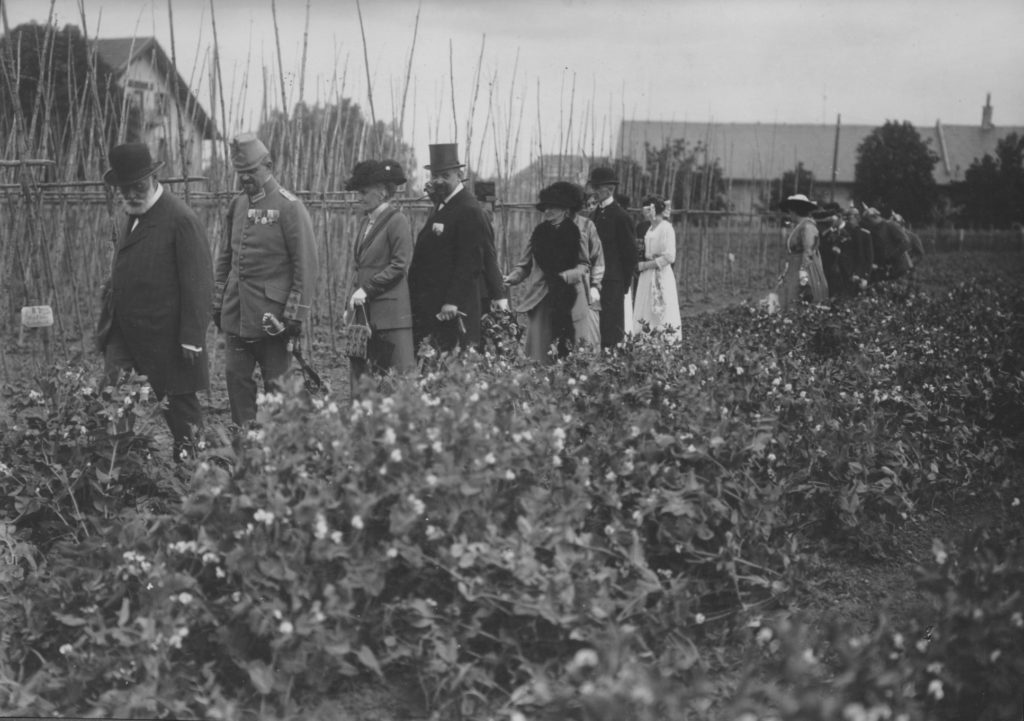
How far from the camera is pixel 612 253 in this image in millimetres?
7848

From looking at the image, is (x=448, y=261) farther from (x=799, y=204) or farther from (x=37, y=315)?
(x=799, y=204)

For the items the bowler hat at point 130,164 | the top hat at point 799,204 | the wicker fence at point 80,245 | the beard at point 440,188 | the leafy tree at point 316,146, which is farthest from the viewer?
the top hat at point 799,204

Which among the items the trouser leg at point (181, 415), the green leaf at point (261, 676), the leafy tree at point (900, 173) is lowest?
the green leaf at point (261, 676)

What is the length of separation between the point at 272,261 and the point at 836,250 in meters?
7.22

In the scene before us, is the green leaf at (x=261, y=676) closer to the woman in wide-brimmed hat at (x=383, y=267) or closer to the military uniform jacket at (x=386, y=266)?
the woman in wide-brimmed hat at (x=383, y=267)

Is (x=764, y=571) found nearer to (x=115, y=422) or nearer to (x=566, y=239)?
(x=115, y=422)

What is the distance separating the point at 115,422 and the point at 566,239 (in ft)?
11.5

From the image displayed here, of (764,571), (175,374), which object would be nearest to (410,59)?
(175,374)

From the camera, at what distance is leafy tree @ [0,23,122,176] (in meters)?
8.48

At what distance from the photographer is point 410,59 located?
9.45 metres

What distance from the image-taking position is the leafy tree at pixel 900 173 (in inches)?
1074

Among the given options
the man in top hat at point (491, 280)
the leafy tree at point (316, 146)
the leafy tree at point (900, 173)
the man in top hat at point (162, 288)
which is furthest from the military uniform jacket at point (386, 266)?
the leafy tree at point (900, 173)

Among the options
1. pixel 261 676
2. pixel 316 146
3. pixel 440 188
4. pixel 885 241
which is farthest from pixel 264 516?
pixel 885 241

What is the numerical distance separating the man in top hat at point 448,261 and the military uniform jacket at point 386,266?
0.16 m
